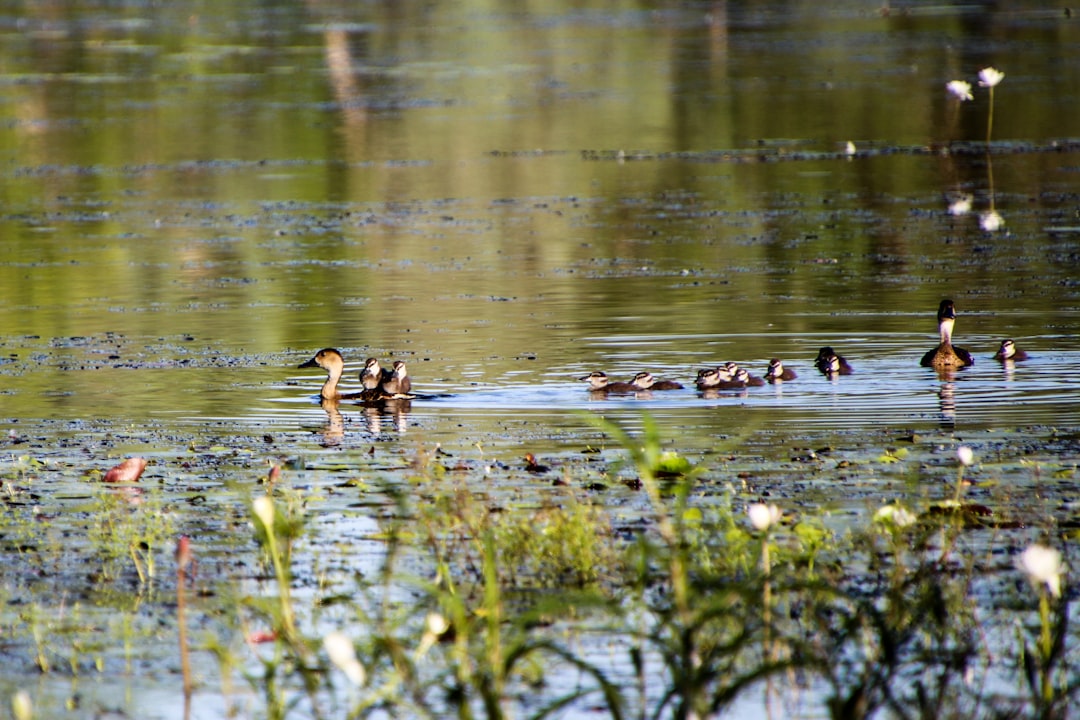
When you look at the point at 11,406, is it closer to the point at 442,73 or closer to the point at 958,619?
the point at 958,619

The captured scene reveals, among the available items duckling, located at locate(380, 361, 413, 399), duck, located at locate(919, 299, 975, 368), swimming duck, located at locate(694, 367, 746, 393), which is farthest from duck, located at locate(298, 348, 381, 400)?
duck, located at locate(919, 299, 975, 368)

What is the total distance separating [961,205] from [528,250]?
6.22 m

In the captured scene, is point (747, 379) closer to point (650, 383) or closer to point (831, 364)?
point (650, 383)

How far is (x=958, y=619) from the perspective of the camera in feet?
24.7

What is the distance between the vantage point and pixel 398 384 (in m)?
14.1

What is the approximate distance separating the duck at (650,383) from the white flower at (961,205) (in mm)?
11131

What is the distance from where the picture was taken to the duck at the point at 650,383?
45.8ft

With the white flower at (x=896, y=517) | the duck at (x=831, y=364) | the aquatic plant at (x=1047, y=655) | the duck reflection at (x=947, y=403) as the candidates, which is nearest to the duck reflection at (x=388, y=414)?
the duck at (x=831, y=364)

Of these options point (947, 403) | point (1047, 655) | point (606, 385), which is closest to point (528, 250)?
point (606, 385)

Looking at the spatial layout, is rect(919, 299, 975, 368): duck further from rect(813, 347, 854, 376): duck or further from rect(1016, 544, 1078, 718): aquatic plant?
rect(1016, 544, 1078, 718): aquatic plant

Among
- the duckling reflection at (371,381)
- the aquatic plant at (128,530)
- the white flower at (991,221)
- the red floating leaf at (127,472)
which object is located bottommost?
the aquatic plant at (128,530)

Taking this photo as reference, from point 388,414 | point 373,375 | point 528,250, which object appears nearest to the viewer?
point 388,414

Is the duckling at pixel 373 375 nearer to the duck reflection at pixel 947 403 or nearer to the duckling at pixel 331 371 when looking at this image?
the duckling at pixel 331 371

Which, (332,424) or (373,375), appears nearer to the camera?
(332,424)
